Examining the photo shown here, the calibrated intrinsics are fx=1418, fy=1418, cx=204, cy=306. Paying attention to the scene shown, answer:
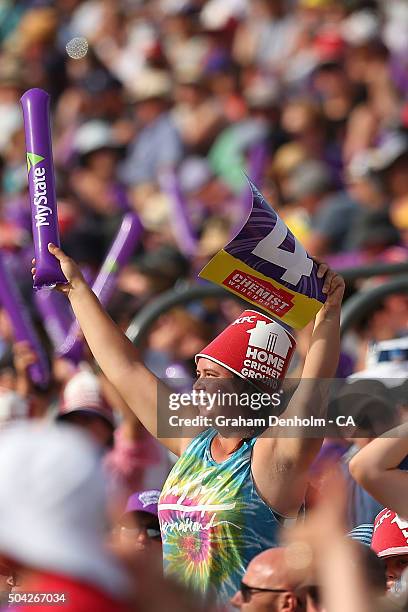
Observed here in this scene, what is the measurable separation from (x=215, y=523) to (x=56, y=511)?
153cm

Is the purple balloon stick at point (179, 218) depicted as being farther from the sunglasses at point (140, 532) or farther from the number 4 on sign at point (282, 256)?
the number 4 on sign at point (282, 256)

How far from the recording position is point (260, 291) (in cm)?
395

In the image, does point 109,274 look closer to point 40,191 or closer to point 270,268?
point 40,191

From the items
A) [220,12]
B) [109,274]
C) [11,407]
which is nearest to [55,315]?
[109,274]

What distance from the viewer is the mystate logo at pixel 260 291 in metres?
3.92

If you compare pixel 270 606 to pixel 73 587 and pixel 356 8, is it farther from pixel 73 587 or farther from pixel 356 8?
pixel 356 8

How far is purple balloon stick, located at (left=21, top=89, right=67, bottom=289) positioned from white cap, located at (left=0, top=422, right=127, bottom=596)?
74.9 inches

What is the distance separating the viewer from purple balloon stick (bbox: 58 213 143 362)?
21.0ft

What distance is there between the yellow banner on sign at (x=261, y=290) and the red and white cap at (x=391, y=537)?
0.59 m

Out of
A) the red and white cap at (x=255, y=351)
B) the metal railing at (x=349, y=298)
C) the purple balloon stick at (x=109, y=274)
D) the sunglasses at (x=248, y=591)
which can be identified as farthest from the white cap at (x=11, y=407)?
the sunglasses at (x=248, y=591)

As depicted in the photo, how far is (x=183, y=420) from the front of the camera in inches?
162

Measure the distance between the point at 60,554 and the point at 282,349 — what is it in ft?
5.86

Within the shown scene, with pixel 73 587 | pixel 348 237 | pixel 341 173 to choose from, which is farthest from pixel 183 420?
pixel 341 173

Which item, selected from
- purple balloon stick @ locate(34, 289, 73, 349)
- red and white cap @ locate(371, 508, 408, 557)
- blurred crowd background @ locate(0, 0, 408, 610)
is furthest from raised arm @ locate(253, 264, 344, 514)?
purple balloon stick @ locate(34, 289, 73, 349)
